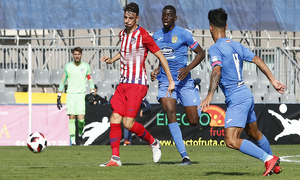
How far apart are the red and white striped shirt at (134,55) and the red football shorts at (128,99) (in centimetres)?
9

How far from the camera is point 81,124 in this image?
16.5m

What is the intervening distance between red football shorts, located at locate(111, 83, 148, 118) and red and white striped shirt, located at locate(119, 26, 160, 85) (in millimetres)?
88

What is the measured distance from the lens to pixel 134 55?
30.0 ft

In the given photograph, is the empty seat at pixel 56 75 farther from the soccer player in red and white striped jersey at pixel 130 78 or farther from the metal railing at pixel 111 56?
the soccer player in red and white striped jersey at pixel 130 78

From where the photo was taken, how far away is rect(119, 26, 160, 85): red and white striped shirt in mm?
9102

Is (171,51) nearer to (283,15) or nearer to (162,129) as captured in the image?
(162,129)

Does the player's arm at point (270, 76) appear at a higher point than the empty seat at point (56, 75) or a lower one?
higher

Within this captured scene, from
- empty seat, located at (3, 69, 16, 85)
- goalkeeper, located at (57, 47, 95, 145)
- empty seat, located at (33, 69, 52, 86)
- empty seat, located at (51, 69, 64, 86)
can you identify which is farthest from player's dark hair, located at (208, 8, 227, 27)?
empty seat, located at (3, 69, 16, 85)

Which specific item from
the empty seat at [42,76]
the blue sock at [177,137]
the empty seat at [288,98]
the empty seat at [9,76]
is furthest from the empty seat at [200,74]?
the blue sock at [177,137]

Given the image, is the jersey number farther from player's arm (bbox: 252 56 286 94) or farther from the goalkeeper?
the goalkeeper

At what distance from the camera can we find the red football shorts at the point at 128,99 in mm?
9016

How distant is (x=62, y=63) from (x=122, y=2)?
11.3 ft

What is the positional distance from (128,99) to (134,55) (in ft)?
2.15

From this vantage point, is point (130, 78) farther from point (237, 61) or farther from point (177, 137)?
point (237, 61)
